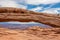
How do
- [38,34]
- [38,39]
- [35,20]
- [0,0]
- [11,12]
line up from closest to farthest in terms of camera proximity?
[38,39] < [38,34] < [35,20] < [11,12] < [0,0]

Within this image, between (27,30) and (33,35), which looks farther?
(27,30)

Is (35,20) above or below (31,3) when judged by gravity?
below

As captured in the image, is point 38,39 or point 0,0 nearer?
point 38,39

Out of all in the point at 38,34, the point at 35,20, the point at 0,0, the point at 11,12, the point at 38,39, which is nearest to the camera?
the point at 38,39

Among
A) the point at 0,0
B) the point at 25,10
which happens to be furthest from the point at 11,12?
the point at 0,0

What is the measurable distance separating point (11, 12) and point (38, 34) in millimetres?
1155

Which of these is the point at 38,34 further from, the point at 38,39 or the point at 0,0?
the point at 0,0

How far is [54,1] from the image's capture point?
11.6 feet

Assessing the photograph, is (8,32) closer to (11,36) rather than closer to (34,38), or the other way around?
(11,36)

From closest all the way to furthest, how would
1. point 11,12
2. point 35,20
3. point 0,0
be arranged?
point 35,20 < point 11,12 < point 0,0

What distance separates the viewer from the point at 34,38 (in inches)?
73.4

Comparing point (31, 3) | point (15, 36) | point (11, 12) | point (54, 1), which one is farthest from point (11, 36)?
point (54, 1)

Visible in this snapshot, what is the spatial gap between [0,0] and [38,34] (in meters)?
1.62

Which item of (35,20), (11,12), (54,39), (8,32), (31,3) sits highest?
(31,3)
